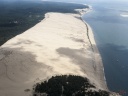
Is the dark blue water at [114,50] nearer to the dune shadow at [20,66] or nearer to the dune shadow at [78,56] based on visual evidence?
the dune shadow at [78,56]

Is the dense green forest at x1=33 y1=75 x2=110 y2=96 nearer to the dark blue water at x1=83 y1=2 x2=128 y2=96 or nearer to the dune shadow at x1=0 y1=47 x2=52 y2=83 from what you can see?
the dune shadow at x1=0 y1=47 x2=52 y2=83

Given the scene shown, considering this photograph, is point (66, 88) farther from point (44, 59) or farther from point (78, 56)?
point (78, 56)

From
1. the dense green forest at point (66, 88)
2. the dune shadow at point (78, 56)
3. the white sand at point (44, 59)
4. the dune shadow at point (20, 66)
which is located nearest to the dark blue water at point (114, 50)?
the white sand at point (44, 59)

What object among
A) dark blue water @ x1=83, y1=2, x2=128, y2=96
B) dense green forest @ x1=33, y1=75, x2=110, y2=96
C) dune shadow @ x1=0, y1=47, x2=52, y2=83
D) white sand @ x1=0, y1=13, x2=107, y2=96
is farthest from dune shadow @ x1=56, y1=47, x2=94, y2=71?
dense green forest @ x1=33, y1=75, x2=110, y2=96

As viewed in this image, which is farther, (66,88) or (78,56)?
(78,56)

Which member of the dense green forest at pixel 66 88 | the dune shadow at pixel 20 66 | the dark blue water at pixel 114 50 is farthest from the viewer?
the dark blue water at pixel 114 50

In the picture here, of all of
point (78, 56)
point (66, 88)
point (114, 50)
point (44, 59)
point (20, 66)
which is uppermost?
point (66, 88)

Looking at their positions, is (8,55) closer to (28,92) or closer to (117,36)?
(28,92)

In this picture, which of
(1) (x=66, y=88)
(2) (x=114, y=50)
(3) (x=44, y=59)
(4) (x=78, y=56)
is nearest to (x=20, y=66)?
(3) (x=44, y=59)
